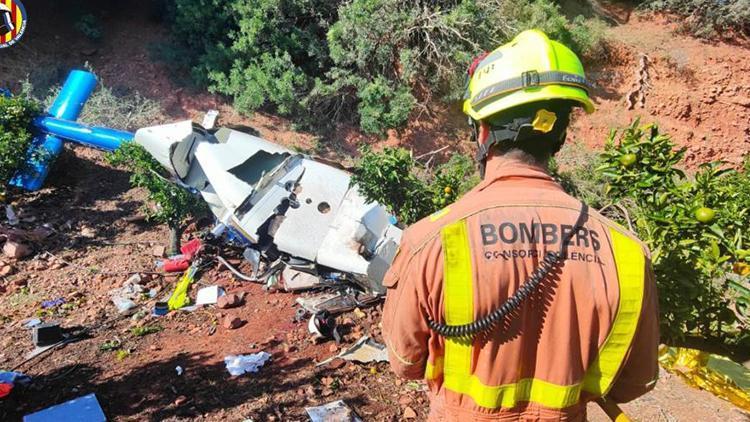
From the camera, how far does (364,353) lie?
4.05m

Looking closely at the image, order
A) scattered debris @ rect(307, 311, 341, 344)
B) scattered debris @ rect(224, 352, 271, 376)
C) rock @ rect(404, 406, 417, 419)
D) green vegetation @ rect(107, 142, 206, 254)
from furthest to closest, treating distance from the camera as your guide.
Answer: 1. green vegetation @ rect(107, 142, 206, 254)
2. scattered debris @ rect(307, 311, 341, 344)
3. scattered debris @ rect(224, 352, 271, 376)
4. rock @ rect(404, 406, 417, 419)

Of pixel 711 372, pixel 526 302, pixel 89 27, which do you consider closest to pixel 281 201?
pixel 711 372

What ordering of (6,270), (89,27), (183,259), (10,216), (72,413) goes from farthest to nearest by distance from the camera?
(89,27), (10,216), (183,259), (6,270), (72,413)

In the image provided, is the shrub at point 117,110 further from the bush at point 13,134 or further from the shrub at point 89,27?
the shrub at point 89,27

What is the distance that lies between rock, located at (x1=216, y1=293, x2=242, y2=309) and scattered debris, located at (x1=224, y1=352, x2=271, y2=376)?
900mm

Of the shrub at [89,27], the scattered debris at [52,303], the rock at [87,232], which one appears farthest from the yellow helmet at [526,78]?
the shrub at [89,27]

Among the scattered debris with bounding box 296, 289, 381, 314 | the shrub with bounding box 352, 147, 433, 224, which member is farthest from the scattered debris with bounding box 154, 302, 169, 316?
the shrub with bounding box 352, 147, 433, 224

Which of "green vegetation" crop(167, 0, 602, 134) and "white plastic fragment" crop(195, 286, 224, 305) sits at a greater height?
"green vegetation" crop(167, 0, 602, 134)

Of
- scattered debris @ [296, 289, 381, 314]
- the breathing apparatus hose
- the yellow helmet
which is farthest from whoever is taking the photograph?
scattered debris @ [296, 289, 381, 314]

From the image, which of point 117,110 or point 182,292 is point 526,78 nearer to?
point 182,292

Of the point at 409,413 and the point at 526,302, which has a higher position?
the point at 526,302

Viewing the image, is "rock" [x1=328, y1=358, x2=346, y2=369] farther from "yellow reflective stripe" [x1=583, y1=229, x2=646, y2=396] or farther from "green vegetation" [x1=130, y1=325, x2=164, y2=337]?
"yellow reflective stripe" [x1=583, y1=229, x2=646, y2=396]

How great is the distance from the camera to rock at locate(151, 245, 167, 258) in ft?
19.4

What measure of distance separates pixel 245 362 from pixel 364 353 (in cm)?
99
